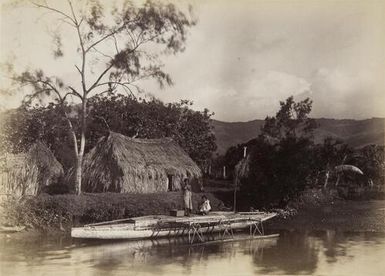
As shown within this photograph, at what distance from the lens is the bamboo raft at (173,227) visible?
8766 mm

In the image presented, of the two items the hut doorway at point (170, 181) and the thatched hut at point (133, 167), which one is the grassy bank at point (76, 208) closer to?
the thatched hut at point (133, 167)

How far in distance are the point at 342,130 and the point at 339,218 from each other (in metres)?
2.65

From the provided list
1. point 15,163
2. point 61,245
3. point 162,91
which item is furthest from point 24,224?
point 162,91

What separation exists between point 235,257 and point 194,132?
9.22m

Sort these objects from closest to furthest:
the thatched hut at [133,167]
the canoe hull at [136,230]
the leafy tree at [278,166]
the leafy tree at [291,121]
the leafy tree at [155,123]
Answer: the canoe hull at [136,230] → the leafy tree at [291,121] → the thatched hut at [133,167] → the leafy tree at [278,166] → the leafy tree at [155,123]

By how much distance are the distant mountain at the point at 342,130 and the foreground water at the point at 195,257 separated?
1.86m

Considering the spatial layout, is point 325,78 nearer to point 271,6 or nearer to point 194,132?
point 271,6

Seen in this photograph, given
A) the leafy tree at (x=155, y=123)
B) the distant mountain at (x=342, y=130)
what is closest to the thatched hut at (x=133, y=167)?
the leafy tree at (x=155, y=123)

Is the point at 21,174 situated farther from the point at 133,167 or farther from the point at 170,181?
the point at 170,181

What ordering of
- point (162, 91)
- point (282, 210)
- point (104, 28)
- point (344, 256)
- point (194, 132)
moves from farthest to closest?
point (194, 132), point (282, 210), point (162, 91), point (104, 28), point (344, 256)

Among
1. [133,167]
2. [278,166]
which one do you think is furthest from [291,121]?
[133,167]

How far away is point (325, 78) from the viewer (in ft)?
28.8

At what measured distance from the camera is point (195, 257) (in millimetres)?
8234

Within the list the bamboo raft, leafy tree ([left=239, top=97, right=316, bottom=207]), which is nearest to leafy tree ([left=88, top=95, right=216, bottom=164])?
leafy tree ([left=239, top=97, right=316, bottom=207])
